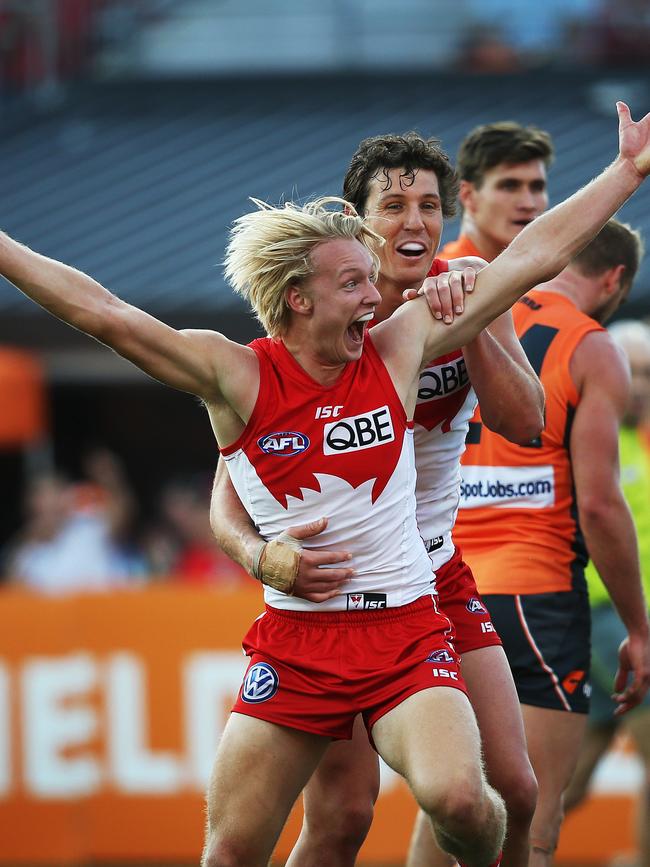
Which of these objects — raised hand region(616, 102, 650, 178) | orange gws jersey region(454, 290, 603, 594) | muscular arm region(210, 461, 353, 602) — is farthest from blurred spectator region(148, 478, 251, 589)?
raised hand region(616, 102, 650, 178)

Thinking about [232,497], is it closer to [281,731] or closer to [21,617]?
[281,731]

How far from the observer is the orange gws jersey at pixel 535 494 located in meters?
5.50

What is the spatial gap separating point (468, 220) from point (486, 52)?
9719mm

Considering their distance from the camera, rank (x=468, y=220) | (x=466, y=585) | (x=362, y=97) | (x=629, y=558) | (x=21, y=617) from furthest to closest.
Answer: (x=362, y=97) < (x=21, y=617) < (x=468, y=220) < (x=629, y=558) < (x=466, y=585)

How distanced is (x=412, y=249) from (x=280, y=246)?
1.70 ft

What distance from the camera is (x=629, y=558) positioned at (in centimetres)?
546

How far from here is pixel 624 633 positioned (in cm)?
661

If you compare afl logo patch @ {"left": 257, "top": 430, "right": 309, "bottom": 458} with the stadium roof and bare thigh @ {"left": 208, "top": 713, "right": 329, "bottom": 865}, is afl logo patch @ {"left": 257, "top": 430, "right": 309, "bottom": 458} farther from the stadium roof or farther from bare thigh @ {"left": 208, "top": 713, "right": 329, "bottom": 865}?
the stadium roof

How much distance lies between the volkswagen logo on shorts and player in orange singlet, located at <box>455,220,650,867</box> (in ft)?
4.16

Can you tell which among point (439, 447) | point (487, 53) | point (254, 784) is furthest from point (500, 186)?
point (487, 53)

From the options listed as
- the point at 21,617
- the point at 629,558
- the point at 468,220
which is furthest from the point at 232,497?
the point at 21,617

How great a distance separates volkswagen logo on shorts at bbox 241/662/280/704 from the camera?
445 centimetres

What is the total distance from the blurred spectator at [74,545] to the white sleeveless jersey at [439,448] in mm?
5779

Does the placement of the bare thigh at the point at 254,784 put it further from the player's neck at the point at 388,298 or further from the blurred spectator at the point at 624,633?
the blurred spectator at the point at 624,633
